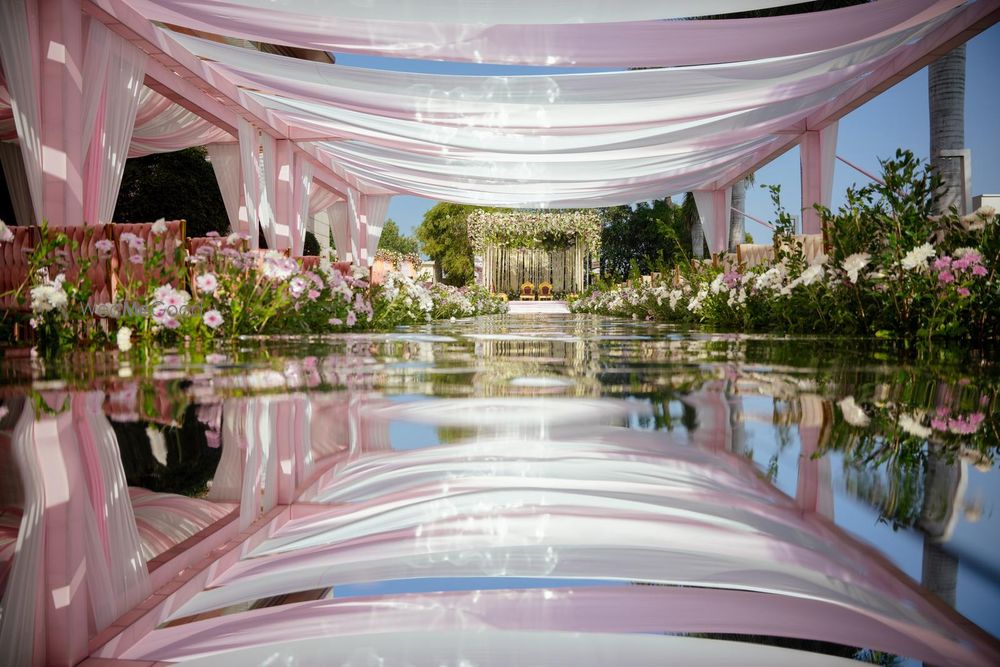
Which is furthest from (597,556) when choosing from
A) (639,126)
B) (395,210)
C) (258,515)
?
(395,210)

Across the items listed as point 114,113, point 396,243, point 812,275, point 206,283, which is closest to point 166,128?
point 114,113

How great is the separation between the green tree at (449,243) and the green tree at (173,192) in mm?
22354

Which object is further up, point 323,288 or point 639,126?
point 639,126

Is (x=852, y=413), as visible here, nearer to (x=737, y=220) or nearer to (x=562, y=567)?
(x=562, y=567)

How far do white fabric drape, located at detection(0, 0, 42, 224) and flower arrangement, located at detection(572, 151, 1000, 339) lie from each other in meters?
6.27

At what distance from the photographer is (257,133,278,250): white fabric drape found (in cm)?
1083

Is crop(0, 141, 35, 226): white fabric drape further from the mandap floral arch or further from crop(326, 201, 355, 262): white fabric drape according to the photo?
the mandap floral arch

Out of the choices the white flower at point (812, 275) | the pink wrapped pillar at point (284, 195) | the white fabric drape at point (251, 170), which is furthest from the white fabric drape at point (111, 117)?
the white flower at point (812, 275)

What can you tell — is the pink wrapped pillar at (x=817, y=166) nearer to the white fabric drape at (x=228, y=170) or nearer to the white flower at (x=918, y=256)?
the white flower at (x=918, y=256)

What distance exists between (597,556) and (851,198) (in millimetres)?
4793

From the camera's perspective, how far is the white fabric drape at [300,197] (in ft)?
39.7

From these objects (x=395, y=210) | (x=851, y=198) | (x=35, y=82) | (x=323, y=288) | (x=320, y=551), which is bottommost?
(x=320, y=551)

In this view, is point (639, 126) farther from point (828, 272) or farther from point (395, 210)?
point (395, 210)

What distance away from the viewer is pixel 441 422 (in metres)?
1.31
